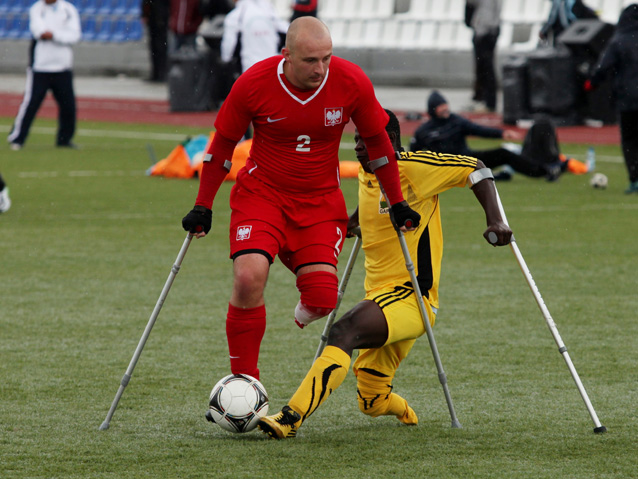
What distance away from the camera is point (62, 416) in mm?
5750

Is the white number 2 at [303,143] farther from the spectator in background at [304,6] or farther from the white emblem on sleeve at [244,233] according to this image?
the spectator in background at [304,6]

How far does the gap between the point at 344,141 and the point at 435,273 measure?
50.4ft

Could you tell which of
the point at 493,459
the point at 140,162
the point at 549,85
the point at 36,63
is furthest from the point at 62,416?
the point at 549,85

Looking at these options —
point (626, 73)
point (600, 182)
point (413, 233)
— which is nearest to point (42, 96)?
point (600, 182)

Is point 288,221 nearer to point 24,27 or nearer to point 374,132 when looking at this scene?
point 374,132

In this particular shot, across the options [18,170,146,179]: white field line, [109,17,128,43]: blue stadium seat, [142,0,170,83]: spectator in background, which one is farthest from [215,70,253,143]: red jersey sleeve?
[109,17,128,43]: blue stadium seat

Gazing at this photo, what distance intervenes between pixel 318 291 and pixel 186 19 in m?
22.5

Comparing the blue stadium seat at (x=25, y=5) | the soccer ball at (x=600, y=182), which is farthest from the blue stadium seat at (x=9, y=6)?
the soccer ball at (x=600, y=182)

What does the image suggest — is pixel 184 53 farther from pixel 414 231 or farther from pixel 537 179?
pixel 414 231

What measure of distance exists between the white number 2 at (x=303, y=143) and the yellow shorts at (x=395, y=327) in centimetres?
77

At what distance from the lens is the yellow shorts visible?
18.0 ft

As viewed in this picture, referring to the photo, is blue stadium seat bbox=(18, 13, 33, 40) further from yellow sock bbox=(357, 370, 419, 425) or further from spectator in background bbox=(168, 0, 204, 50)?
yellow sock bbox=(357, 370, 419, 425)

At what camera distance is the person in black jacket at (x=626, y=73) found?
1438 cm

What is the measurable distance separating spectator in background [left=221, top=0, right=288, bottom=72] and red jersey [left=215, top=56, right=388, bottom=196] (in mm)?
11454
